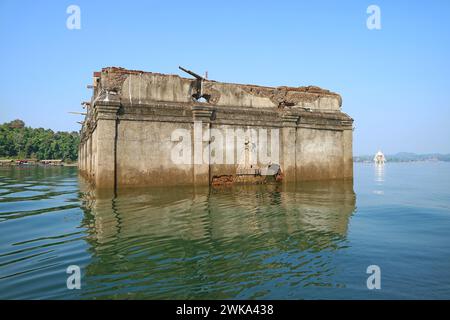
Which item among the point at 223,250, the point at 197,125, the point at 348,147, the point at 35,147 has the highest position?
the point at 35,147

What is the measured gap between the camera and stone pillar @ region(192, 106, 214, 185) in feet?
38.3

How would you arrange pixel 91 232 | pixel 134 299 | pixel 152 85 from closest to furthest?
pixel 134 299
pixel 91 232
pixel 152 85

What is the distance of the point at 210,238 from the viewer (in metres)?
5.41

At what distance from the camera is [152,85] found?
11.4 m

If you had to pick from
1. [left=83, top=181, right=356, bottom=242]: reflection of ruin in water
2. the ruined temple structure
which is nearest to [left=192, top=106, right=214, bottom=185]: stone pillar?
the ruined temple structure

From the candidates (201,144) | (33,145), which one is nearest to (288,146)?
(201,144)

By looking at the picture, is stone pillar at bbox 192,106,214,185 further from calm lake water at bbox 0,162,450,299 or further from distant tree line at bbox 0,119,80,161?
distant tree line at bbox 0,119,80,161

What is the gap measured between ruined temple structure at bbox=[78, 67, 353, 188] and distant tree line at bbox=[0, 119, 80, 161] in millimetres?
60623

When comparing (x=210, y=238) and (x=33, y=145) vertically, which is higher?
(x=33, y=145)

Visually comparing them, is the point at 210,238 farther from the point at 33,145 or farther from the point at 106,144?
the point at 33,145

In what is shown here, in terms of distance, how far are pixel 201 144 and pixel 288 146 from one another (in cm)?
367
